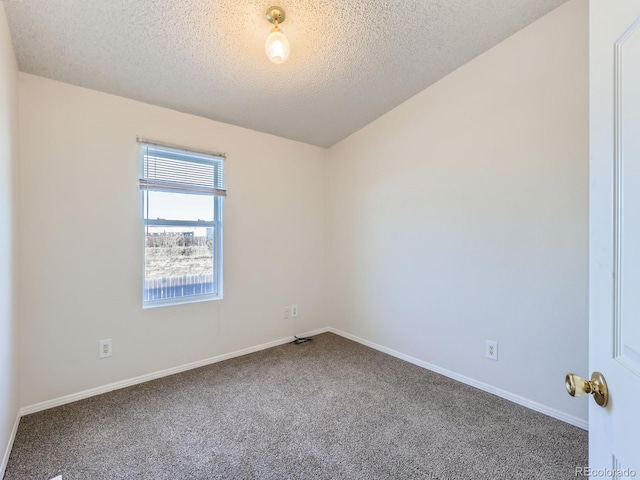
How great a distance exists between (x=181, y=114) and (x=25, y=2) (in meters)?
1.11

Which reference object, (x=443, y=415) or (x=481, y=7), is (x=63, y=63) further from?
(x=443, y=415)

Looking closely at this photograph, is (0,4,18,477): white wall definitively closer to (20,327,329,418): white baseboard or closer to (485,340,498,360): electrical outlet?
(20,327,329,418): white baseboard

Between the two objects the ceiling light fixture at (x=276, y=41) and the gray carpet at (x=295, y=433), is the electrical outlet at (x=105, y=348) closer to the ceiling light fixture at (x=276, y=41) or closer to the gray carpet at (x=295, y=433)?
the gray carpet at (x=295, y=433)

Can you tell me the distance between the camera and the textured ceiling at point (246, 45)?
166cm

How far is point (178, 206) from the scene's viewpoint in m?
2.59

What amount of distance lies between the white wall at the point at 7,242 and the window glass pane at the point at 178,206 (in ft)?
2.72

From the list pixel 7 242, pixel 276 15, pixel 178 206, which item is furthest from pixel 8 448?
pixel 276 15
